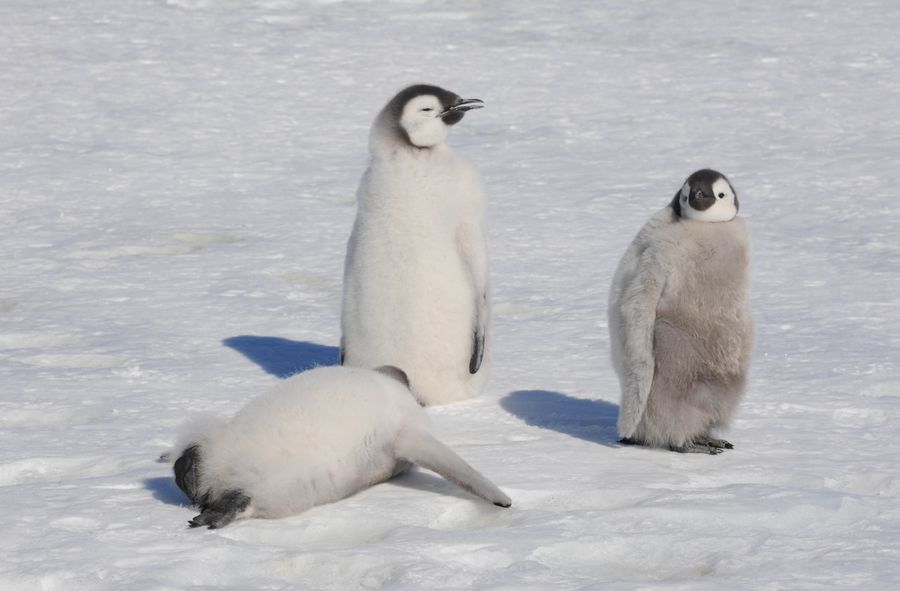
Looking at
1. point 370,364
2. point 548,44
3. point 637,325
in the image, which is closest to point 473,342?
point 370,364

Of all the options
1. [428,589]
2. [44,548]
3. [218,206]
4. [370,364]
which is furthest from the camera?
[218,206]

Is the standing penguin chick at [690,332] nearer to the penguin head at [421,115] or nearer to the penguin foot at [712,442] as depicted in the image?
the penguin foot at [712,442]

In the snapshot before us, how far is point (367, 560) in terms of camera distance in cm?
294

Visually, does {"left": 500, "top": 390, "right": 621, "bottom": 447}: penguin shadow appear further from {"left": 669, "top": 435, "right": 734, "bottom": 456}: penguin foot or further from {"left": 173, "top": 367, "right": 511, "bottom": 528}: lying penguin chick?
{"left": 173, "top": 367, "right": 511, "bottom": 528}: lying penguin chick

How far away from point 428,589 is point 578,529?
1.58 feet

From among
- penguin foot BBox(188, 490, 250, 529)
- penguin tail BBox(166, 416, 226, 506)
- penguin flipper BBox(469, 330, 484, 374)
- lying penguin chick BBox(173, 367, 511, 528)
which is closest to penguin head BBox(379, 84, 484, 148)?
penguin flipper BBox(469, 330, 484, 374)

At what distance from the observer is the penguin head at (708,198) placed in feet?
13.3

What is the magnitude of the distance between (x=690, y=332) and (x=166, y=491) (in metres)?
1.52

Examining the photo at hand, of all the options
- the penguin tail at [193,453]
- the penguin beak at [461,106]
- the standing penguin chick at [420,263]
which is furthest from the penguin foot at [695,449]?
the penguin beak at [461,106]

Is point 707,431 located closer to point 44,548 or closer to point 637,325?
point 637,325

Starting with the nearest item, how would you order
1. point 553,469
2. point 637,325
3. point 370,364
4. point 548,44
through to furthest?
point 553,469, point 637,325, point 370,364, point 548,44

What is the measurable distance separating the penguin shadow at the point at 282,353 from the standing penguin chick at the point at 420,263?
0.36 metres

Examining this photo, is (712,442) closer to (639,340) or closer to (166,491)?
(639,340)

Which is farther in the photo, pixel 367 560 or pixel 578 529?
pixel 578 529
